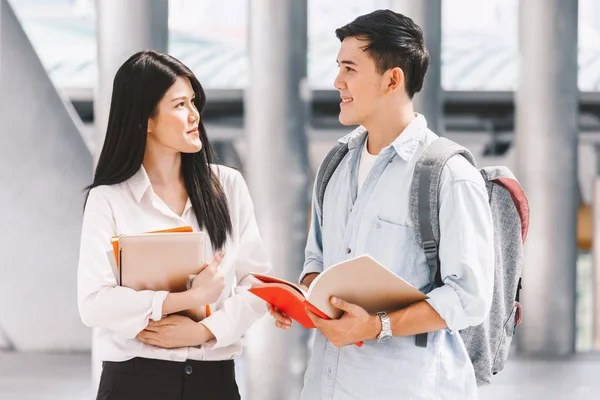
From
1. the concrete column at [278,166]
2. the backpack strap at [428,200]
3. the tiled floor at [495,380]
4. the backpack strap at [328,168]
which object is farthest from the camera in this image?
the tiled floor at [495,380]

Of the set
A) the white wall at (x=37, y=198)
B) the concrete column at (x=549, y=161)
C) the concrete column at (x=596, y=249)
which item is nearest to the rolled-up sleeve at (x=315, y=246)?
the white wall at (x=37, y=198)

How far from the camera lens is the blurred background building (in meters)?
5.84

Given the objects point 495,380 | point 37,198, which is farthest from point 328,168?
point 37,198

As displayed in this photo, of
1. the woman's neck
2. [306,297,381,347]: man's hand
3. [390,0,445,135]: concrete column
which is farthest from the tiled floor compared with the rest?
[306,297,381,347]: man's hand

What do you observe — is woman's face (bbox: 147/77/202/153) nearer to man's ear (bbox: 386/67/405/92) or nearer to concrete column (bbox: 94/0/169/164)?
man's ear (bbox: 386/67/405/92)

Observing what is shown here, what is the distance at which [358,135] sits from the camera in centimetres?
235

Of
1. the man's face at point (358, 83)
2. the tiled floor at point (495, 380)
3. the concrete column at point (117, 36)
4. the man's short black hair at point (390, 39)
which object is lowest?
the tiled floor at point (495, 380)

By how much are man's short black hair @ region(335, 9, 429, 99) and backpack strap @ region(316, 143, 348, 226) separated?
307 millimetres

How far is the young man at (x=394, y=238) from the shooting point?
199 cm

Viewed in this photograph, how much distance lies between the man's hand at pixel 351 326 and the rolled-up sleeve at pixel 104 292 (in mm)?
477

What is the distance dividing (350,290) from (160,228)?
2.07 feet

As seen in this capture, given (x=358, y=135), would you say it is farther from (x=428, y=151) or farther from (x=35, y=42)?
(x=35, y=42)

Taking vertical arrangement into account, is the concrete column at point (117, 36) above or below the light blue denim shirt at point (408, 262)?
above

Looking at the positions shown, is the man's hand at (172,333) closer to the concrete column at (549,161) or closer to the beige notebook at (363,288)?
the beige notebook at (363,288)
